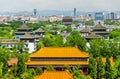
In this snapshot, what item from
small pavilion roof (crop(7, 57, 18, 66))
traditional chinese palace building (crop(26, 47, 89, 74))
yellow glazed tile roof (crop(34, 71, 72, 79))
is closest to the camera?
yellow glazed tile roof (crop(34, 71, 72, 79))

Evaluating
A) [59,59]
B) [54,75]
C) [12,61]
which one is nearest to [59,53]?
[59,59]

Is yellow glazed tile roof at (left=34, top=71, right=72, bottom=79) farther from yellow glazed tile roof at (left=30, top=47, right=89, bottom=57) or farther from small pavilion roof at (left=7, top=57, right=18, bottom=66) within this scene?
small pavilion roof at (left=7, top=57, right=18, bottom=66)

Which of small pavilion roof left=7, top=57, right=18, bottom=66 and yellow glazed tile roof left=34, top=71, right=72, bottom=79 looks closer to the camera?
yellow glazed tile roof left=34, top=71, right=72, bottom=79

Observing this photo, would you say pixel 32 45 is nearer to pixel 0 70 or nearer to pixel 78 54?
pixel 78 54

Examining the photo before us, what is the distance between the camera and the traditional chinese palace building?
34656mm

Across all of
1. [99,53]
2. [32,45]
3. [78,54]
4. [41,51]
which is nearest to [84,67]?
[78,54]

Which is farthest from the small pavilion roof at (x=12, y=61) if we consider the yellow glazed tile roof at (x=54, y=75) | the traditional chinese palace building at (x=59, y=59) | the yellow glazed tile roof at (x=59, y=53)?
the yellow glazed tile roof at (x=54, y=75)

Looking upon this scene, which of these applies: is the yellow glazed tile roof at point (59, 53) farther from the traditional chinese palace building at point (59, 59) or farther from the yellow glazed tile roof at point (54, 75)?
the yellow glazed tile roof at point (54, 75)

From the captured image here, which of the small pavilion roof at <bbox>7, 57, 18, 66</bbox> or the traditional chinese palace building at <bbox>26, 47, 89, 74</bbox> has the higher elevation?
the traditional chinese palace building at <bbox>26, 47, 89, 74</bbox>

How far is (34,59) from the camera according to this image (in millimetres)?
35594

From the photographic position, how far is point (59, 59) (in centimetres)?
3516

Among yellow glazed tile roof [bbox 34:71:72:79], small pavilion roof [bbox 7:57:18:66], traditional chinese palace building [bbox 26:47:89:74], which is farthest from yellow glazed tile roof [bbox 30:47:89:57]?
yellow glazed tile roof [bbox 34:71:72:79]

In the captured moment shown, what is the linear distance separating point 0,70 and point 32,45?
80.3ft

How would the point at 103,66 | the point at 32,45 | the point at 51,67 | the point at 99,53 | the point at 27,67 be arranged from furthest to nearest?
the point at 32,45 → the point at 99,53 → the point at 27,67 → the point at 51,67 → the point at 103,66
